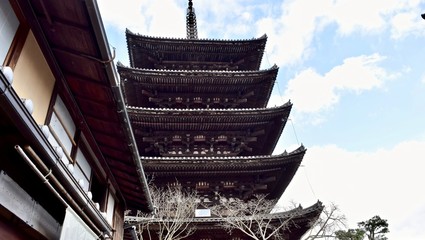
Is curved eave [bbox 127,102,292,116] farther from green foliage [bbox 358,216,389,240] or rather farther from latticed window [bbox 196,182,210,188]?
green foliage [bbox 358,216,389,240]

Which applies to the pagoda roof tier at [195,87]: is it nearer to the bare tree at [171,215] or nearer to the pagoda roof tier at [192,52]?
the pagoda roof tier at [192,52]

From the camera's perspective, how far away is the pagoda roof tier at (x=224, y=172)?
51.5 ft

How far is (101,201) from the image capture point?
7297mm

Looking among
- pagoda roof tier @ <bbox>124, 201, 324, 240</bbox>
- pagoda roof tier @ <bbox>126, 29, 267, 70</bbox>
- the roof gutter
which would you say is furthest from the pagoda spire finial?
the roof gutter

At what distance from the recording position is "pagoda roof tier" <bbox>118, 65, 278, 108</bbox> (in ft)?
62.1

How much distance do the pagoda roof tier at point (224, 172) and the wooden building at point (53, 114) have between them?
900 cm

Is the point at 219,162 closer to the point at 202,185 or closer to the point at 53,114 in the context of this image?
the point at 202,185

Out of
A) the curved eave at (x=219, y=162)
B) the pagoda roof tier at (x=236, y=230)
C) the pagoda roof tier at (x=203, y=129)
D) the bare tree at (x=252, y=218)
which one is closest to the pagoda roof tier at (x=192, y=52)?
the pagoda roof tier at (x=203, y=129)

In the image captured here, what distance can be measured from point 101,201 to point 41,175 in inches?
143

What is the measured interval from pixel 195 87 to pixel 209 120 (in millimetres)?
2982

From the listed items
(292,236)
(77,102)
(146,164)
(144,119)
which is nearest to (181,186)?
(146,164)

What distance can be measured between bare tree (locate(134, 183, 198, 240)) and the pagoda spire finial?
49.8ft

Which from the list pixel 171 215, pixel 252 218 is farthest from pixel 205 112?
pixel 252 218

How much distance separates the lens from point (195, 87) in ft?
65.5
